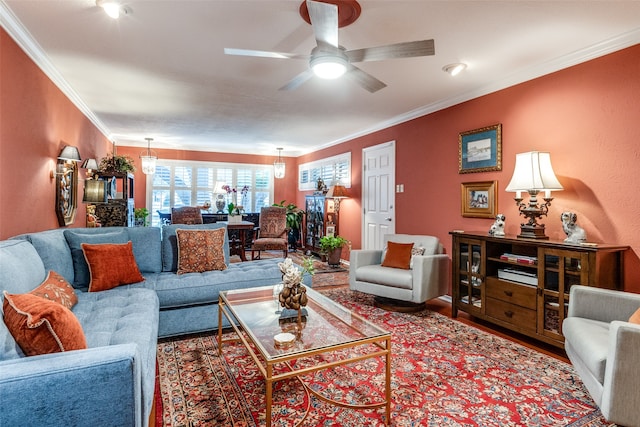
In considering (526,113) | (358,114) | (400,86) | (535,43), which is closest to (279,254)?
(358,114)

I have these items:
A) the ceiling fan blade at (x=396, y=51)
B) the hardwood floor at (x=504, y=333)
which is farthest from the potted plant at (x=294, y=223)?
the ceiling fan blade at (x=396, y=51)

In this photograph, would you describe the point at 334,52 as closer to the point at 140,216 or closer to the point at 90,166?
the point at 90,166

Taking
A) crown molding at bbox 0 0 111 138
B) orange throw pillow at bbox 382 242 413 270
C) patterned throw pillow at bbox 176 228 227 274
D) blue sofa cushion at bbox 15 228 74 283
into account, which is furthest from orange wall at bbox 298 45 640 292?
crown molding at bbox 0 0 111 138

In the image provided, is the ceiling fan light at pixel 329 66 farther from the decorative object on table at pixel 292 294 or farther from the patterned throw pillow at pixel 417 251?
the patterned throw pillow at pixel 417 251

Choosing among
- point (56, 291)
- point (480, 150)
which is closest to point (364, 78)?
point (480, 150)

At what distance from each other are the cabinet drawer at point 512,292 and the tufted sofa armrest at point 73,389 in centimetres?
284

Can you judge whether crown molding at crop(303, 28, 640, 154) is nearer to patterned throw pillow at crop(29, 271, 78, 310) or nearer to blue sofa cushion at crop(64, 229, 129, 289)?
blue sofa cushion at crop(64, 229, 129, 289)

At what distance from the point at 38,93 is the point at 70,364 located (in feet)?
9.34

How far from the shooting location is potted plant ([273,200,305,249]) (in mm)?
7613

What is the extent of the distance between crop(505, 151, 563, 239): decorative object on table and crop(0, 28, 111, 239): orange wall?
3947mm

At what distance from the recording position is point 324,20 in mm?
1732

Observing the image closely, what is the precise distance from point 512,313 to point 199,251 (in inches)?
114

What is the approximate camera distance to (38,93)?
2.91 meters

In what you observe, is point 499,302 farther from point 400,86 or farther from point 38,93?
point 38,93
